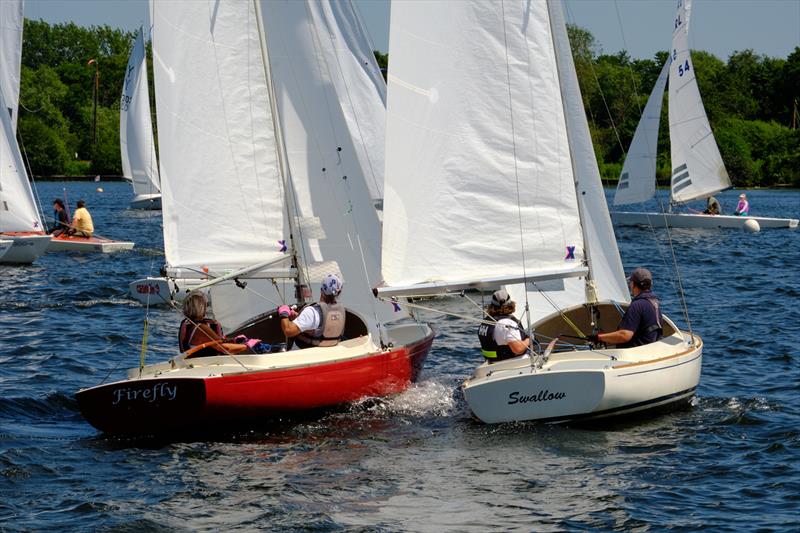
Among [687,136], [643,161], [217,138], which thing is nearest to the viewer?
[217,138]

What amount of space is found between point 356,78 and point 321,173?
10.0 m

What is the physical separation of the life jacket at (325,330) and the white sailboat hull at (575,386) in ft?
5.78

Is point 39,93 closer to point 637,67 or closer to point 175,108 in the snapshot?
point 637,67

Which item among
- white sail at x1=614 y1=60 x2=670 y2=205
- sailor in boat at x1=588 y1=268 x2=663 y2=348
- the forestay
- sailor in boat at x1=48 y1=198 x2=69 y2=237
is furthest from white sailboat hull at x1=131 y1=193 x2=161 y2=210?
sailor in boat at x1=588 y1=268 x2=663 y2=348

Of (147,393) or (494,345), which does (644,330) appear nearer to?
(494,345)

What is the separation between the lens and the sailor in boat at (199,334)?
13258 millimetres

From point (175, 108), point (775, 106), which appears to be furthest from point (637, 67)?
point (175, 108)

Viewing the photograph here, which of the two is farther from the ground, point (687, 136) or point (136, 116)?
point (136, 116)

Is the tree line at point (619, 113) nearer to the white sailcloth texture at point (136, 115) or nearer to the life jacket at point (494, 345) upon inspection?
the white sailcloth texture at point (136, 115)

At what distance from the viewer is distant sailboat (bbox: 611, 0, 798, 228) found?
43156 millimetres

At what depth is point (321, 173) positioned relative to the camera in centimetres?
1591

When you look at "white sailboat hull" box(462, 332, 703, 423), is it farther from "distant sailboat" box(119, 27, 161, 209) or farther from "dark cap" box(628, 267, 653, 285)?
"distant sailboat" box(119, 27, 161, 209)

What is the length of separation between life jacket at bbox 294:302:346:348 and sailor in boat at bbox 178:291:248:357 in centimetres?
74

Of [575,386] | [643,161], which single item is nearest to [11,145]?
[575,386]
